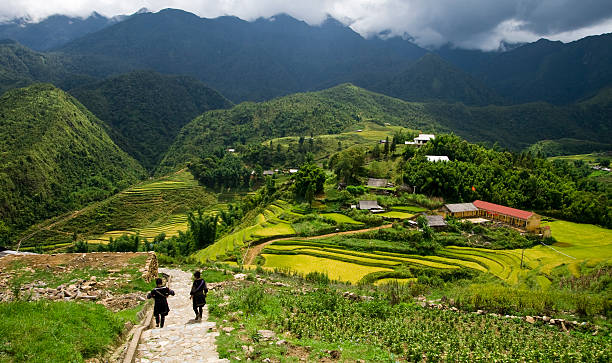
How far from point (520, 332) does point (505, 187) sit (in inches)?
2121

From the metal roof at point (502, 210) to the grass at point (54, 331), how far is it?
53651mm

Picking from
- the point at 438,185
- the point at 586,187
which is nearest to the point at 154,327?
the point at 438,185

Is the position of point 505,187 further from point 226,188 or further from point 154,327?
point 226,188

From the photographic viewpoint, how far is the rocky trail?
9227 millimetres

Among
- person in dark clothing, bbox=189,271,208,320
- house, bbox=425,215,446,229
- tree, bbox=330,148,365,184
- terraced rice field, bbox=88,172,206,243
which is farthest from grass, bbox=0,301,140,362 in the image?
terraced rice field, bbox=88,172,206,243

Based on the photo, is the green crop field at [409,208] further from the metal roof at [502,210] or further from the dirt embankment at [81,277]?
the dirt embankment at [81,277]

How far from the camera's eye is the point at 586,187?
6562 cm

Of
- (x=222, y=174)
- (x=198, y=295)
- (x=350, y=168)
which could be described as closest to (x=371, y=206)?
(x=350, y=168)

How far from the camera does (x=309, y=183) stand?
203 feet

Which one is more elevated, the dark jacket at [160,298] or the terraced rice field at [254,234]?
the dark jacket at [160,298]

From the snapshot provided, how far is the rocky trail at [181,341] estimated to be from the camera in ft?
30.3

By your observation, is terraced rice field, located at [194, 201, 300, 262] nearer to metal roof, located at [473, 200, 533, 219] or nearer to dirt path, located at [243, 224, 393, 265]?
dirt path, located at [243, 224, 393, 265]

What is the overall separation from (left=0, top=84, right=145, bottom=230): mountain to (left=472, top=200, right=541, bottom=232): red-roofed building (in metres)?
105

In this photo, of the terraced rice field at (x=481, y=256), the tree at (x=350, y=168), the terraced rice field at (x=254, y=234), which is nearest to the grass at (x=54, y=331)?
the terraced rice field at (x=481, y=256)
